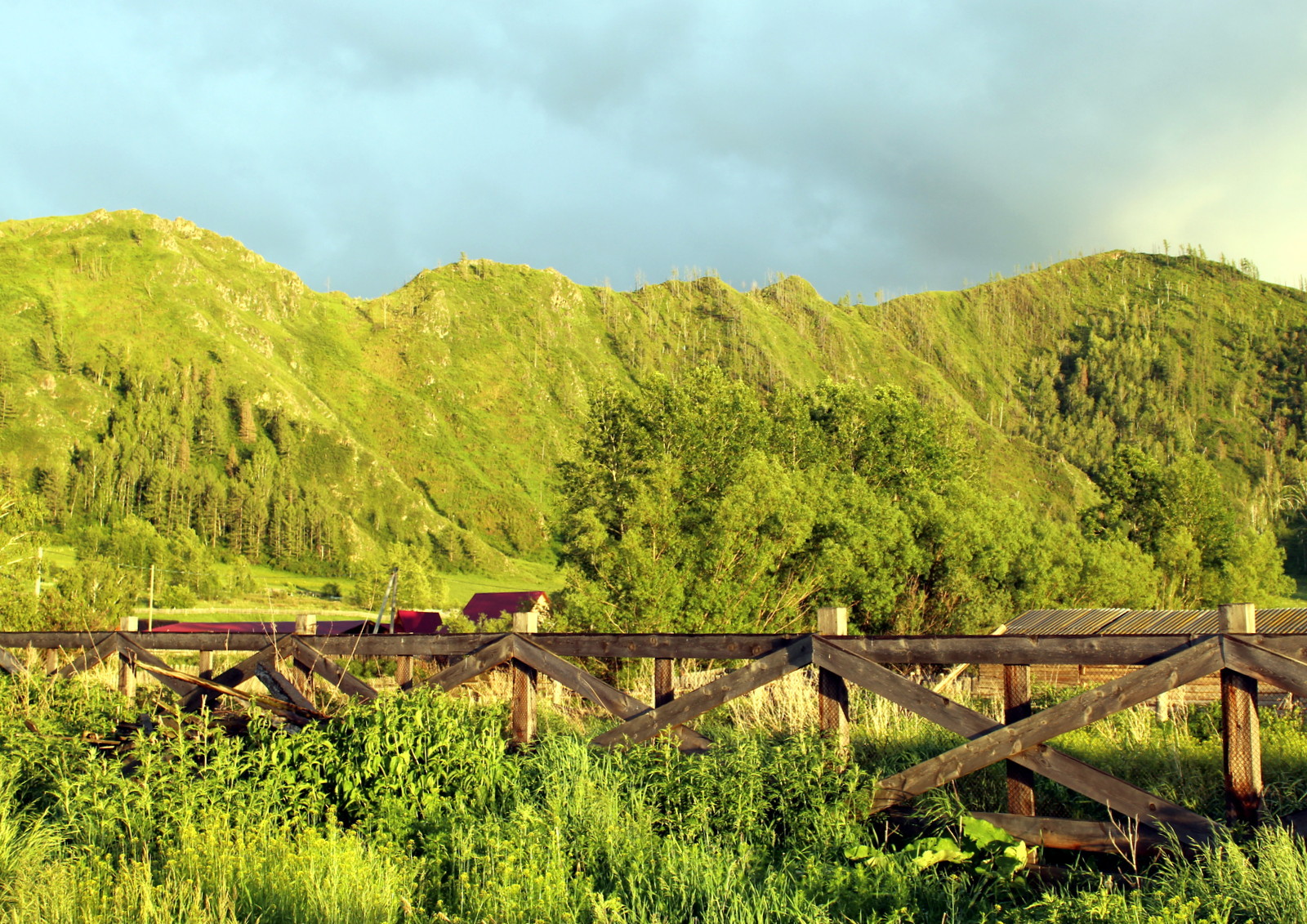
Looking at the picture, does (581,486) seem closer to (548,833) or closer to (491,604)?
(491,604)

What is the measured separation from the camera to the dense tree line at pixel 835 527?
3591 centimetres

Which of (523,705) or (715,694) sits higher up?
(715,694)

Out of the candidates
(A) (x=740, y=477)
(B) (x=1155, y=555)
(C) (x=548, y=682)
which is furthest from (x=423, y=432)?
(C) (x=548, y=682)

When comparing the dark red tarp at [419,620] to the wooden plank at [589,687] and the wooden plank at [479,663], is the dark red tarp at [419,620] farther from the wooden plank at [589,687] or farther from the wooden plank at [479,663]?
the wooden plank at [589,687]

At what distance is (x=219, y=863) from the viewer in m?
5.02

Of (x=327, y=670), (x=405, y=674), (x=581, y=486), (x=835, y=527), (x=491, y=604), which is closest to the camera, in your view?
(x=327, y=670)

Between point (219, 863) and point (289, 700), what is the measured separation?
4.29 metres

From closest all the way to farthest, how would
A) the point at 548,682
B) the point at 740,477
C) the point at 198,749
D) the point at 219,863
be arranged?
1. the point at 219,863
2. the point at 198,749
3. the point at 548,682
4. the point at 740,477

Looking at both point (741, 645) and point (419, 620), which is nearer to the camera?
point (741, 645)

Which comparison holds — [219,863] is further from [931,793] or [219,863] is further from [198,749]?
[931,793]

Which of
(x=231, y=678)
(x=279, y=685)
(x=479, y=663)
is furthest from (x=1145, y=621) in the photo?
(x=231, y=678)

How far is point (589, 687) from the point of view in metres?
7.64

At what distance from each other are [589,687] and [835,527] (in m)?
34.9

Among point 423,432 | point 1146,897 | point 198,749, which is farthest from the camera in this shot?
point 423,432
